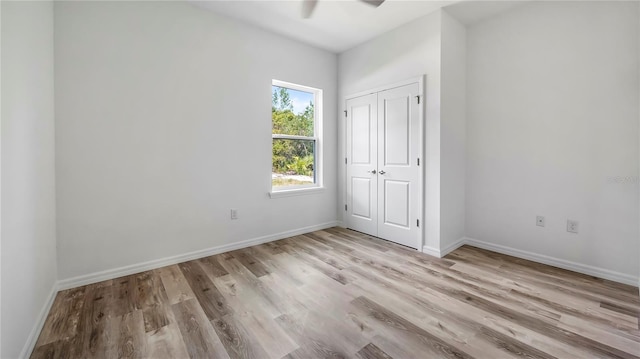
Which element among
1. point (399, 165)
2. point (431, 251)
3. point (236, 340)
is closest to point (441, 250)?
point (431, 251)

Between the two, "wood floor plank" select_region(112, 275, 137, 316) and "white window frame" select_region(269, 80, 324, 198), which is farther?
"white window frame" select_region(269, 80, 324, 198)

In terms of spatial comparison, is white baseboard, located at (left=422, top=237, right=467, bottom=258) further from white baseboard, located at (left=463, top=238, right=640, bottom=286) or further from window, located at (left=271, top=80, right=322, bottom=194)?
window, located at (left=271, top=80, right=322, bottom=194)

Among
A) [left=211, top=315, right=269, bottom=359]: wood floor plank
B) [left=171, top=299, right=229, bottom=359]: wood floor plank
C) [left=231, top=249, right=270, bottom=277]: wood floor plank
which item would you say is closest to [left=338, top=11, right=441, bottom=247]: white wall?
[left=231, top=249, right=270, bottom=277]: wood floor plank

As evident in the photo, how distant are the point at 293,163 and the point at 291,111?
734mm

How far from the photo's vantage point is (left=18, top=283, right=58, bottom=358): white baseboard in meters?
1.46

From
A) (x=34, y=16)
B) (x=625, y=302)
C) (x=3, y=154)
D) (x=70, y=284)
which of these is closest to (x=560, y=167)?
(x=625, y=302)

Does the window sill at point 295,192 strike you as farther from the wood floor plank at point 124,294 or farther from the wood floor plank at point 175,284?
the wood floor plank at point 124,294

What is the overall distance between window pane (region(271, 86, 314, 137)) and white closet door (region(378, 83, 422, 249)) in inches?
41.5

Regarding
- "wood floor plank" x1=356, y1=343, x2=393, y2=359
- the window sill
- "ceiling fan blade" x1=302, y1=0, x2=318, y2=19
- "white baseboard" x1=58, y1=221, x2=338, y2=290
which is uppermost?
"ceiling fan blade" x1=302, y1=0, x2=318, y2=19

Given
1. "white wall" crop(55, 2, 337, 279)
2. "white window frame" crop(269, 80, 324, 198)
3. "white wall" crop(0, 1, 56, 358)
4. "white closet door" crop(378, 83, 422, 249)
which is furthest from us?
"white window frame" crop(269, 80, 324, 198)

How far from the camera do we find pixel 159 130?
2.62m

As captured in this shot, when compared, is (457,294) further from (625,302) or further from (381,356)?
(625,302)

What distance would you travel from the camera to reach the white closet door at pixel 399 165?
3.15 m

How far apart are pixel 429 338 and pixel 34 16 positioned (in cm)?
326
